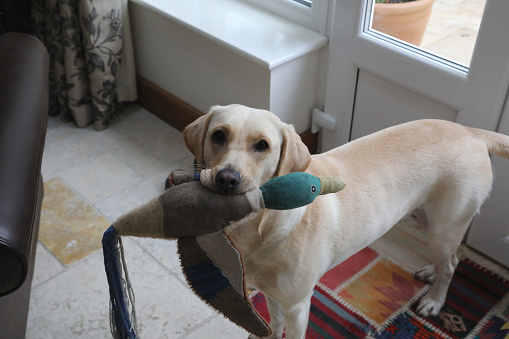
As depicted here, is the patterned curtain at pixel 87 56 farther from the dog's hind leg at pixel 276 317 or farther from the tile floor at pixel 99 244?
the dog's hind leg at pixel 276 317

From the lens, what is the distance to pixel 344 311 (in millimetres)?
1873

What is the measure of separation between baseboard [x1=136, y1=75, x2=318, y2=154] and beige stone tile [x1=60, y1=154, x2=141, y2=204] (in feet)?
1.22

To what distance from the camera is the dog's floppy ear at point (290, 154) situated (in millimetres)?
1283

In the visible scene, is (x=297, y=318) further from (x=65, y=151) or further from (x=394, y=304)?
(x=65, y=151)

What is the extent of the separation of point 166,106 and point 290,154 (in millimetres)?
1564

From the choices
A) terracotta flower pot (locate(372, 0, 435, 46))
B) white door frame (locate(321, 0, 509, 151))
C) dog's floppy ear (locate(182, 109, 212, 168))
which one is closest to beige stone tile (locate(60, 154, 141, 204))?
white door frame (locate(321, 0, 509, 151))

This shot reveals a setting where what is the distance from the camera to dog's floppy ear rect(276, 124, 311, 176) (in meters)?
1.28

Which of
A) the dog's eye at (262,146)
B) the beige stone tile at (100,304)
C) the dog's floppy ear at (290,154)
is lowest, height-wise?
the beige stone tile at (100,304)

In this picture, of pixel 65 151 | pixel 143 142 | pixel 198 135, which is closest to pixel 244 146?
pixel 198 135

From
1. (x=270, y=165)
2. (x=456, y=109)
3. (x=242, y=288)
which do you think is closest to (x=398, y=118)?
(x=456, y=109)

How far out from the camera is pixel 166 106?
274cm

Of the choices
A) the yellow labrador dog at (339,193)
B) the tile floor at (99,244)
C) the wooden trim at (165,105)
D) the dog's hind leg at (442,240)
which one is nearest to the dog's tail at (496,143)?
the yellow labrador dog at (339,193)

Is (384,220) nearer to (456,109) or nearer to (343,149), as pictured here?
(343,149)

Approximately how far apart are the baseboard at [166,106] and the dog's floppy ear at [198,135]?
46.6 inches
